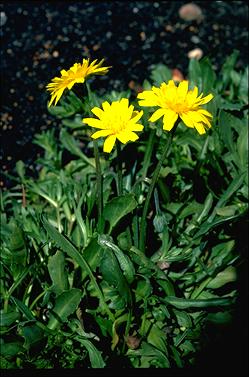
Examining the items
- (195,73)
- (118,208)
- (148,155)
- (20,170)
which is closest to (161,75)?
(195,73)

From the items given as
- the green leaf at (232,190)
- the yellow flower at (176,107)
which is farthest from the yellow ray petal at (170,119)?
the green leaf at (232,190)

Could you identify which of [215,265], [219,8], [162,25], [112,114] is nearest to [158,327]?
[215,265]

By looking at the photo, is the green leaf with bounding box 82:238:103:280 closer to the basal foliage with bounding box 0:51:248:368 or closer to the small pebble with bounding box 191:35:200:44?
the basal foliage with bounding box 0:51:248:368

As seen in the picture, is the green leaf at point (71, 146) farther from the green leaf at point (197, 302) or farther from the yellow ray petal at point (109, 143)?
the yellow ray petal at point (109, 143)

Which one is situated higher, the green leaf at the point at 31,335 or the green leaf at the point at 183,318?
the green leaf at the point at 31,335

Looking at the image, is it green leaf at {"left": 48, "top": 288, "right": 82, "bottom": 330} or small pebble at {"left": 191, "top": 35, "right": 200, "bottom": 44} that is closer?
green leaf at {"left": 48, "top": 288, "right": 82, "bottom": 330}

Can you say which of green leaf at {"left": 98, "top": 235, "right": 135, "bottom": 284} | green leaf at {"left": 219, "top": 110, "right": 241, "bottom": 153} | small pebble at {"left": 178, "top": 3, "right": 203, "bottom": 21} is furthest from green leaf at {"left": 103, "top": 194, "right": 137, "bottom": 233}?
small pebble at {"left": 178, "top": 3, "right": 203, "bottom": 21}
